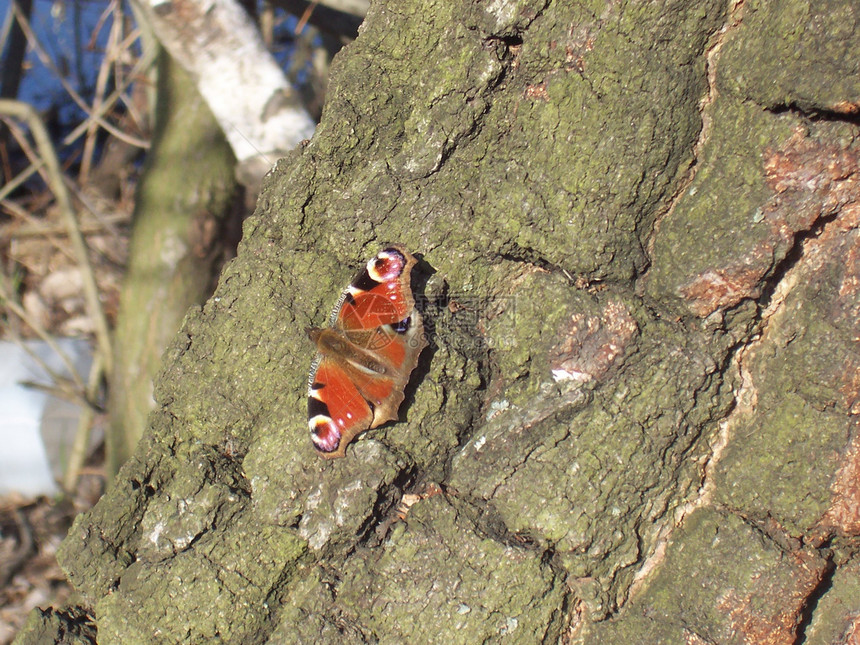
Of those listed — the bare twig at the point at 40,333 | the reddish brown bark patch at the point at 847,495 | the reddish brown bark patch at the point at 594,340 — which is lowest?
the bare twig at the point at 40,333

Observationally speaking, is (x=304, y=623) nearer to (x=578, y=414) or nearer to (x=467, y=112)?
(x=578, y=414)

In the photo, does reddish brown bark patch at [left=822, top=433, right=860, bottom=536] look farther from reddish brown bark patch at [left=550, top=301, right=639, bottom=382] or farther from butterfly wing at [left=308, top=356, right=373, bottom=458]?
butterfly wing at [left=308, top=356, right=373, bottom=458]

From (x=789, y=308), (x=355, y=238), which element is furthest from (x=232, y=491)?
(x=789, y=308)

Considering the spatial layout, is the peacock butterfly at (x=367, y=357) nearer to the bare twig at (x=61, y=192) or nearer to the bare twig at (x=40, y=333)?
the bare twig at (x=61, y=192)

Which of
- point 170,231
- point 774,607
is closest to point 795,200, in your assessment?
point 774,607

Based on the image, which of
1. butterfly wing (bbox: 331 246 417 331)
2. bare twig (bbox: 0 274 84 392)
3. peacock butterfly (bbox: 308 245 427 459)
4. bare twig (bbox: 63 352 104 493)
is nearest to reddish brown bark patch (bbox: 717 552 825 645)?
peacock butterfly (bbox: 308 245 427 459)

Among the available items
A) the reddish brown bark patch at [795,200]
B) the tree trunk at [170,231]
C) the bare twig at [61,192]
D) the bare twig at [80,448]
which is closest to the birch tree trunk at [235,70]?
the tree trunk at [170,231]
